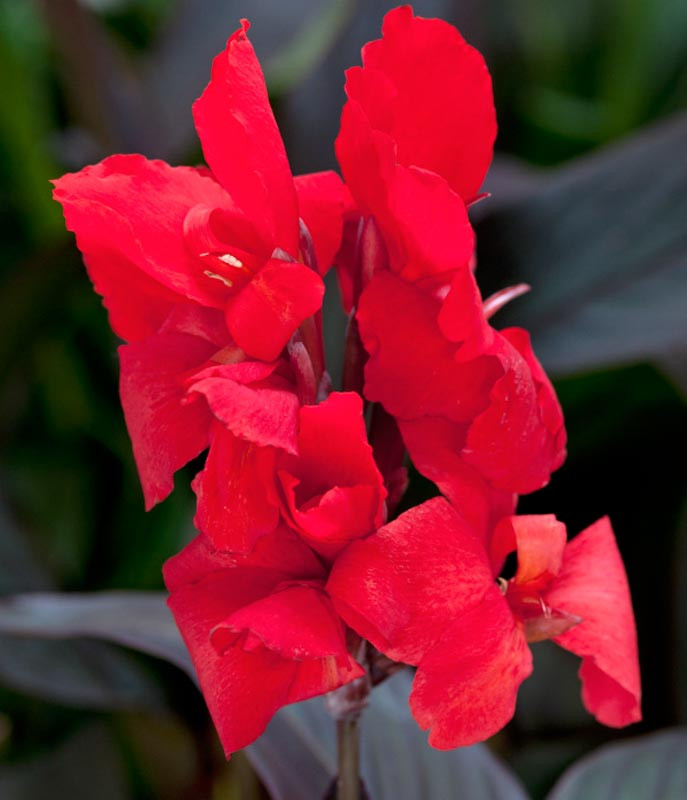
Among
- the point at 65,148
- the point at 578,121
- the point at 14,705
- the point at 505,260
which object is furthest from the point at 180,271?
the point at 578,121

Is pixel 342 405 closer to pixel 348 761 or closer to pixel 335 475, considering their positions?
pixel 335 475

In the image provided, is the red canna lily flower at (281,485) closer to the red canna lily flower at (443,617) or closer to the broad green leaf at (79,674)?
the red canna lily flower at (443,617)

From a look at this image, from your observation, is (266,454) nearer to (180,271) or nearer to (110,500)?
(180,271)

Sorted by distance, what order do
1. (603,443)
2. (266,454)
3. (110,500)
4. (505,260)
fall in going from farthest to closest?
(110,500)
(603,443)
(505,260)
(266,454)

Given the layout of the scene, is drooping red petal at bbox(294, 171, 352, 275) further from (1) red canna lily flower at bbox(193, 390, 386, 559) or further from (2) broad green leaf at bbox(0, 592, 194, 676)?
(2) broad green leaf at bbox(0, 592, 194, 676)

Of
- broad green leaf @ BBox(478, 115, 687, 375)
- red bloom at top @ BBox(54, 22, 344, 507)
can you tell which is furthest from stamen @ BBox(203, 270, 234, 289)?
broad green leaf @ BBox(478, 115, 687, 375)

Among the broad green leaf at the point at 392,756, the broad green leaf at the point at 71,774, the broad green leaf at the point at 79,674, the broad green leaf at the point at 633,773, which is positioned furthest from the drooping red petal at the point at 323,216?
the broad green leaf at the point at 71,774

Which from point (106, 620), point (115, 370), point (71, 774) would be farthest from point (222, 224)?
point (115, 370)
